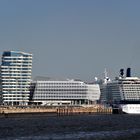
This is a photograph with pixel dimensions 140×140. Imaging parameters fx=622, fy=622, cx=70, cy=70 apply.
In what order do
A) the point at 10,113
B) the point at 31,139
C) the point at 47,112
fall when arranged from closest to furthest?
the point at 31,139, the point at 10,113, the point at 47,112

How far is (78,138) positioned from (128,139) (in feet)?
18.8

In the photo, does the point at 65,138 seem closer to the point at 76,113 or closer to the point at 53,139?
the point at 53,139

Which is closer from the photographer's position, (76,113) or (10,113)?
(10,113)

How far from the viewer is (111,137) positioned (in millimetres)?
71125

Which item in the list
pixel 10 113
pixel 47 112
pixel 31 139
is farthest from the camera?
pixel 47 112

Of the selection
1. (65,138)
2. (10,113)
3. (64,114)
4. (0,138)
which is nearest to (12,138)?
(0,138)

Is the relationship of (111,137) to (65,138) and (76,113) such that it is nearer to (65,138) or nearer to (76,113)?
(65,138)

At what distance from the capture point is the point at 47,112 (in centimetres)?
19138

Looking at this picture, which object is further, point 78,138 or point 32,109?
point 32,109

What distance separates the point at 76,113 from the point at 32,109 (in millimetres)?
16930

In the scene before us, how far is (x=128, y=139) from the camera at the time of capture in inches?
2662

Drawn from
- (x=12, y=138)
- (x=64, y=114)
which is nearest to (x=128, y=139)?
(x=12, y=138)

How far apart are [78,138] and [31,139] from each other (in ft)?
18.1

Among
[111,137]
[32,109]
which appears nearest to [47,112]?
[32,109]
